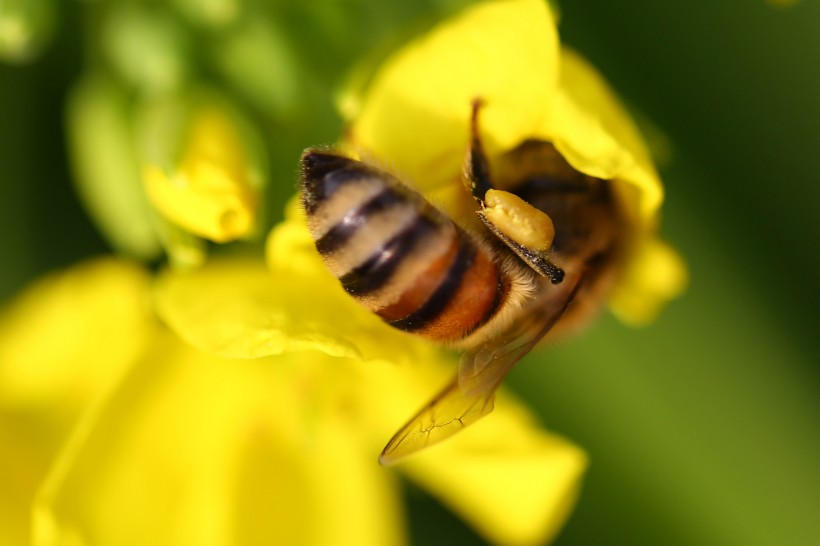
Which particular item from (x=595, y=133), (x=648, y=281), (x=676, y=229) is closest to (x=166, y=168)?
(x=595, y=133)

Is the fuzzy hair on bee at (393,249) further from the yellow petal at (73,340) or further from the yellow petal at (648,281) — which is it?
the yellow petal at (73,340)

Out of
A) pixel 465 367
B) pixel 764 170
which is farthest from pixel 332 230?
pixel 764 170


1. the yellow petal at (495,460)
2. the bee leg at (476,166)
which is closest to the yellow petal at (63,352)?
the yellow petal at (495,460)

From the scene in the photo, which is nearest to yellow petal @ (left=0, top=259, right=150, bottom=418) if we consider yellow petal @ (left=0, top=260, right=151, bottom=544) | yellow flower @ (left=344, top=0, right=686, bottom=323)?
yellow petal @ (left=0, top=260, right=151, bottom=544)

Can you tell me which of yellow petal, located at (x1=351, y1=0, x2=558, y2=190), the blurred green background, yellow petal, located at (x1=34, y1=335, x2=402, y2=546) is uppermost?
yellow petal, located at (x1=351, y1=0, x2=558, y2=190)

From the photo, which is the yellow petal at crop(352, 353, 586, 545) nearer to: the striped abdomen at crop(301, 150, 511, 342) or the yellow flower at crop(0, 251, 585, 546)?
the yellow flower at crop(0, 251, 585, 546)

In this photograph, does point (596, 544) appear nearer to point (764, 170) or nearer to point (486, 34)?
point (764, 170)

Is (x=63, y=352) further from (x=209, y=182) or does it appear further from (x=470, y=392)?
(x=470, y=392)
